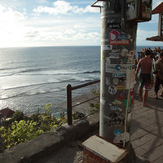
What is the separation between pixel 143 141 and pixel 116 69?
240cm

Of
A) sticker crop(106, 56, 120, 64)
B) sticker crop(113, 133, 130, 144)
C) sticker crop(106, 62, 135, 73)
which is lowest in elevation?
sticker crop(113, 133, 130, 144)

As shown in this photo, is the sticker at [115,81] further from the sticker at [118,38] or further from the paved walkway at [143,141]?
the paved walkway at [143,141]

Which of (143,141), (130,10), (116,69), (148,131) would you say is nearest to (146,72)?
(148,131)

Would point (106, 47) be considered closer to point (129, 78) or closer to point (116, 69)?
point (116, 69)

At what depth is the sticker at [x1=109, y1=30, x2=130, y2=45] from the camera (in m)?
2.20

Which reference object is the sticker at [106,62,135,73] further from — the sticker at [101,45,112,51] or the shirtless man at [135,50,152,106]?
the shirtless man at [135,50,152,106]

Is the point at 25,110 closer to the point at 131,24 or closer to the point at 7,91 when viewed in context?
the point at 7,91

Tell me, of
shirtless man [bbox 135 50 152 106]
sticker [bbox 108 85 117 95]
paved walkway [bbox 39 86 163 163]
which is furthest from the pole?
shirtless man [bbox 135 50 152 106]

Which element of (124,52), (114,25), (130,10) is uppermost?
(130,10)

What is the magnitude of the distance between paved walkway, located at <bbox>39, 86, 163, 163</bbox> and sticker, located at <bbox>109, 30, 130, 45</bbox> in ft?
7.14

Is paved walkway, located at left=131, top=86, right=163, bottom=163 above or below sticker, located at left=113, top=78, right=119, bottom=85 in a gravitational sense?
below

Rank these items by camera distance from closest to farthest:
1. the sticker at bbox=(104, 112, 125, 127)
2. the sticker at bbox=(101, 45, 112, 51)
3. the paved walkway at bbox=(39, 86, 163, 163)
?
the sticker at bbox=(101, 45, 112, 51) → the sticker at bbox=(104, 112, 125, 127) → the paved walkway at bbox=(39, 86, 163, 163)

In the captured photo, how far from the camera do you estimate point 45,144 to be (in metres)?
3.22

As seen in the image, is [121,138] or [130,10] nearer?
[130,10]
